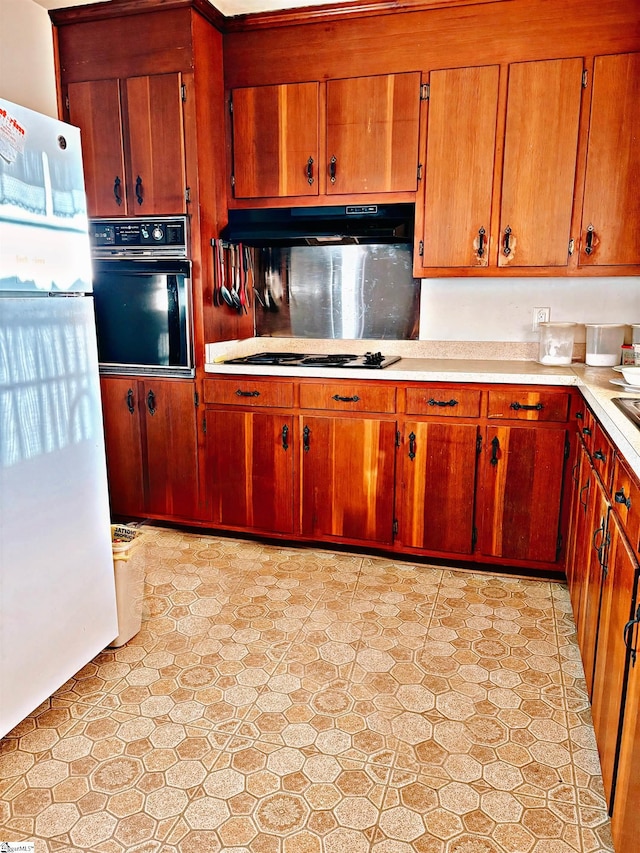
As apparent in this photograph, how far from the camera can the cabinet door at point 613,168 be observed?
2730 mm

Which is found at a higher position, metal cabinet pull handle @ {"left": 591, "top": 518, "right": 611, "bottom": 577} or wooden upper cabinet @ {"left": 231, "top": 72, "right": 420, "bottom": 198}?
wooden upper cabinet @ {"left": 231, "top": 72, "right": 420, "bottom": 198}

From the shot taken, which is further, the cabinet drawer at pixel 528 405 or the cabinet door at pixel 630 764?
the cabinet drawer at pixel 528 405

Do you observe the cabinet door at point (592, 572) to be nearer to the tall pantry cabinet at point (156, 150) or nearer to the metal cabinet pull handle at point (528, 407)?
the metal cabinet pull handle at point (528, 407)

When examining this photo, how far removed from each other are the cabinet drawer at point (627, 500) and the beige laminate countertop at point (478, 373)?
1.22 ft

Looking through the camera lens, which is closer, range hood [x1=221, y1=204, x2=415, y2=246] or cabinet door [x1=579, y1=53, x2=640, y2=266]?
cabinet door [x1=579, y1=53, x2=640, y2=266]

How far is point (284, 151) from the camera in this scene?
3199 millimetres

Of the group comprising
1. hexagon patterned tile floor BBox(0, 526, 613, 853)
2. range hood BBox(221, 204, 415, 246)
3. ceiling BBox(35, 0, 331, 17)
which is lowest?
hexagon patterned tile floor BBox(0, 526, 613, 853)

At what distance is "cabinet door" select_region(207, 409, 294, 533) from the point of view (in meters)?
3.14

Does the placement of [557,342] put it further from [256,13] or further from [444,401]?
[256,13]

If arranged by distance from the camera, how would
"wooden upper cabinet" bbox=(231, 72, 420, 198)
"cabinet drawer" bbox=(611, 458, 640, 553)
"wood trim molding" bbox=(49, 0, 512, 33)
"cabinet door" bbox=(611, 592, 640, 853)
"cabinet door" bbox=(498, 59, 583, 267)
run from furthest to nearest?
"wooden upper cabinet" bbox=(231, 72, 420, 198) → "wood trim molding" bbox=(49, 0, 512, 33) → "cabinet door" bbox=(498, 59, 583, 267) → "cabinet drawer" bbox=(611, 458, 640, 553) → "cabinet door" bbox=(611, 592, 640, 853)

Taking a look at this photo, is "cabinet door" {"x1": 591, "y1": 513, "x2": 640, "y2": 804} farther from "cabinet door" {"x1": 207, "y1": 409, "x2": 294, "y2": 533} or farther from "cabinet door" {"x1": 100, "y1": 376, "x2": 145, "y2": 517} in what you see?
"cabinet door" {"x1": 100, "y1": 376, "x2": 145, "y2": 517}

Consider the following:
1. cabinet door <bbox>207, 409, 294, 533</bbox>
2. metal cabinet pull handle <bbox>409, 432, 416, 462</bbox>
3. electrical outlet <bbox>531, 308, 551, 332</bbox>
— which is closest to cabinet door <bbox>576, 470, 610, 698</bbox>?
metal cabinet pull handle <bbox>409, 432, 416, 462</bbox>

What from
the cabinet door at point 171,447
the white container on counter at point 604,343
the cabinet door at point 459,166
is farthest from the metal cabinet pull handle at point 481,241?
the cabinet door at point 171,447

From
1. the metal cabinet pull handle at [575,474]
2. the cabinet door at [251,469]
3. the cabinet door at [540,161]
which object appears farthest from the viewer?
the cabinet door at [251,469]
